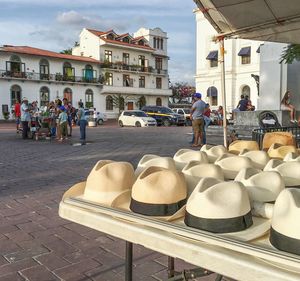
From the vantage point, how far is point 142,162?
78.1 inches

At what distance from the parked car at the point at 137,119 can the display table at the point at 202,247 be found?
96.1 feet

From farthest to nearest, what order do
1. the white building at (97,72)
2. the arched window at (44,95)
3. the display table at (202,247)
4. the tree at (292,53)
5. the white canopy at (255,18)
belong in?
the arched window at (44,95) < the white building at (97,72) < the tree at (292,53) < the white canopy at (255,18) < the display table at (202,247)

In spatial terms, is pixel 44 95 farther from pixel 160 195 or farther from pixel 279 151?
pixel 160 195

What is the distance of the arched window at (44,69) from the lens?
5044 centimetres

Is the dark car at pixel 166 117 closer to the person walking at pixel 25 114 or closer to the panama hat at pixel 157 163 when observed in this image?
the person walking at pixel 25 114

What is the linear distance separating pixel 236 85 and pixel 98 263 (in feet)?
149

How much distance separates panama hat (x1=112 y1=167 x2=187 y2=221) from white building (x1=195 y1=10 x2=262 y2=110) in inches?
1737

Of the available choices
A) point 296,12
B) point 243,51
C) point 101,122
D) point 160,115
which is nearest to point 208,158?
point 296,12

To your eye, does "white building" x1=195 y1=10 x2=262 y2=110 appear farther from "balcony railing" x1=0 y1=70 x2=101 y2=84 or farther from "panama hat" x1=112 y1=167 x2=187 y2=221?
"panama hat" x1=112 y1=167 x2=187 y2=221

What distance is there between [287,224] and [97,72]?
5590cm

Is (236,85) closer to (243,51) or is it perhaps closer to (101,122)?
(243,51)

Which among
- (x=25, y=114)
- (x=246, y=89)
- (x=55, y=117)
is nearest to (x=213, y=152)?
(x=55, y=117)

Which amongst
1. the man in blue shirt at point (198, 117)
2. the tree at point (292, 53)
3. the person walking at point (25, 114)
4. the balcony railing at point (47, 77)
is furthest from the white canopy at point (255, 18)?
the balcony railing at point (47, 77)

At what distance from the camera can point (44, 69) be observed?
51062 mm
